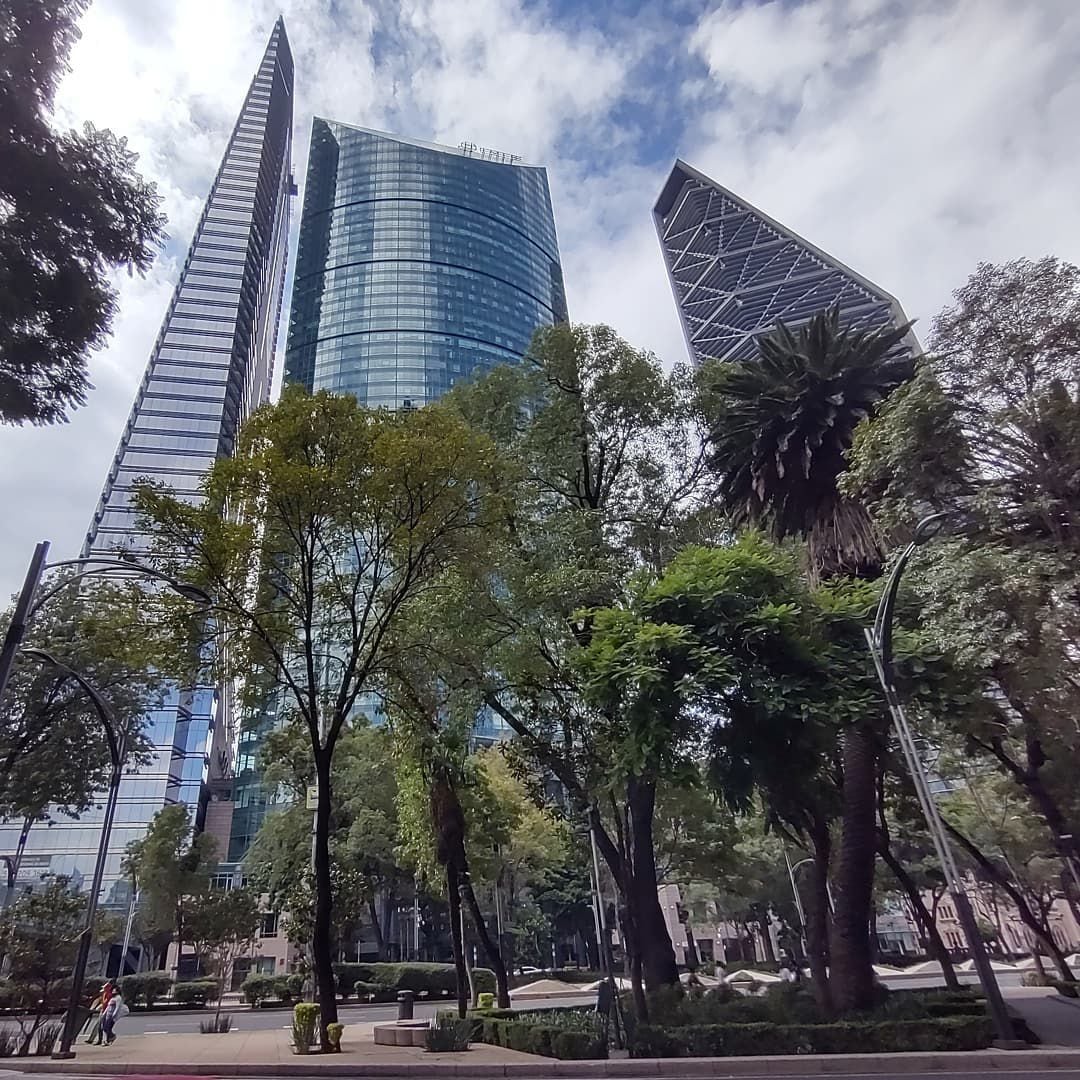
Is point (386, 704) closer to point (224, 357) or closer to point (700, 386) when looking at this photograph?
point (700, 386)

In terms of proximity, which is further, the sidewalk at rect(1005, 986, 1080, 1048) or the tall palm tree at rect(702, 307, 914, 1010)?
the tall palm tree at rect(702, 307, 914, 1010)

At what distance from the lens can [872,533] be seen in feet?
53.8

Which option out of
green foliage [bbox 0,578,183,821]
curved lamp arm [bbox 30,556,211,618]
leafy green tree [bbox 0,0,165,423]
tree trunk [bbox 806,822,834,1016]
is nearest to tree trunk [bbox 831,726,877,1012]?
tree trunk [bbox 806,822,834,1016]

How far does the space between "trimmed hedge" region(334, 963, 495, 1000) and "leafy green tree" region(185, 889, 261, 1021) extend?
568cm

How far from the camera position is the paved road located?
24391mm

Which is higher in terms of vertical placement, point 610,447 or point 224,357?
point 224,357

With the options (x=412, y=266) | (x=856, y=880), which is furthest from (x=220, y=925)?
(x=412, y=266)

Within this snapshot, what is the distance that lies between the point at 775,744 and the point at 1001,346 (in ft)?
28.4

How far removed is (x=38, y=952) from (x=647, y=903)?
53.4ft

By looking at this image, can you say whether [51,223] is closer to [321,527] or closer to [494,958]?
[321,527]

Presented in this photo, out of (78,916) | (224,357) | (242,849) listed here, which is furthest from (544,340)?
(224,357)

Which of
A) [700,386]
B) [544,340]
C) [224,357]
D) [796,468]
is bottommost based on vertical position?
[796,468]

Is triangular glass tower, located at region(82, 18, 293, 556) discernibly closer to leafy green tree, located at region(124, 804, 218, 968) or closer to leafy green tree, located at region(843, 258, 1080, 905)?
leafy green tree, located at region(124, 804, 218, 968)

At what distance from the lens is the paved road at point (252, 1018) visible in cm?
2439
